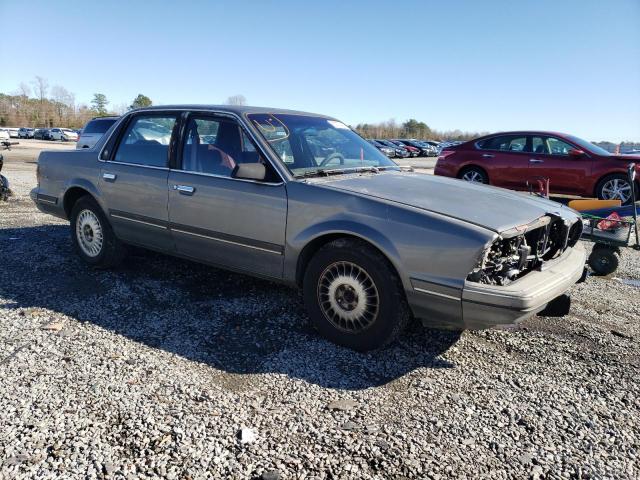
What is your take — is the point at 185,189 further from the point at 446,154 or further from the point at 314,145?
the point at 446,154

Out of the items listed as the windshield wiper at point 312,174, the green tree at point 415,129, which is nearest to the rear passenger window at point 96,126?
the windshield wiper at point 312,174

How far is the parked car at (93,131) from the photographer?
15.5m

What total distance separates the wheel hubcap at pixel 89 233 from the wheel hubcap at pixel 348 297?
2836mm

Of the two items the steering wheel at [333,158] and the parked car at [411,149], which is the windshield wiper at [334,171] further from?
the parked car at [411,149]

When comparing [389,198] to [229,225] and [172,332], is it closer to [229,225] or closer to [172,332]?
[229,225]

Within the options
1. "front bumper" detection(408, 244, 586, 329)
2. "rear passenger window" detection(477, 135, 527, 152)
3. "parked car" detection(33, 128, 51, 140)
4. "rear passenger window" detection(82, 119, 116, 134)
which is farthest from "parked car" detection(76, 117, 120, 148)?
"parked car" detection(33, 128, 51, 140)

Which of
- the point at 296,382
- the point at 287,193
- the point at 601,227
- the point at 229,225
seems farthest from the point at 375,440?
the point at 601,227

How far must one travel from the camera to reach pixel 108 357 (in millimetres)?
3395

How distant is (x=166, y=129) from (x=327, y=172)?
1.71m

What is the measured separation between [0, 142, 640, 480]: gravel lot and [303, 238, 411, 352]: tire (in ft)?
0.52

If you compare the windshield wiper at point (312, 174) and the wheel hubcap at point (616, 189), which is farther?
the wheel hubcap at point (616, 189)

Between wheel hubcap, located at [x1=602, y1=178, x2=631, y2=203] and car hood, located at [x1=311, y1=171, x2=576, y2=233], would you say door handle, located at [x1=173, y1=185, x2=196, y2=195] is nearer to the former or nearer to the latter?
car hood, located at [x1=311, y1=171, x2=576, y2=233]

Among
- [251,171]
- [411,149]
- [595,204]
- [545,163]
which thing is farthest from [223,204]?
[411,149]

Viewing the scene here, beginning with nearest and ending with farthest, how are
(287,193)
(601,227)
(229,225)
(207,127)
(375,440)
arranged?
(375,440)
(287,193)
(229,225)
(207,127)
(601,227)
